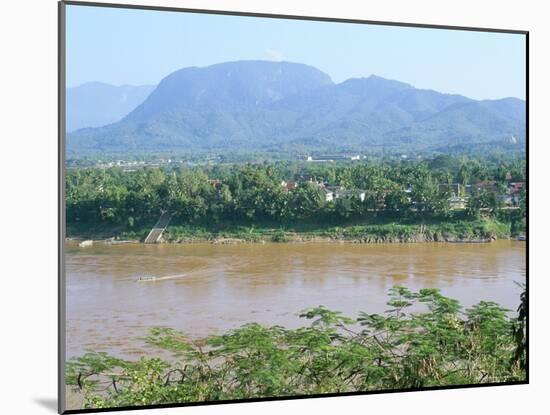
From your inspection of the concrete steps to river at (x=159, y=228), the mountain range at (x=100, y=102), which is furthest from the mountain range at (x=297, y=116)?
the concrete steps to river at (x=159, y=228)

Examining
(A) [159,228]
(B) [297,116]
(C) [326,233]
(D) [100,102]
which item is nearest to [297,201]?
(C) [326,233]

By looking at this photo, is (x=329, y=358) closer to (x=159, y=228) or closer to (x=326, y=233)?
(x=326, y=233)

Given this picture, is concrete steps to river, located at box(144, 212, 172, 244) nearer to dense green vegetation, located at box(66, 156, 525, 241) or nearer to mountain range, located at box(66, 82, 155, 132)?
dense green vegetation, located at box(66, 156, 525, 241)

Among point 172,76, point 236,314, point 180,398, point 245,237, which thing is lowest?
point 180,398

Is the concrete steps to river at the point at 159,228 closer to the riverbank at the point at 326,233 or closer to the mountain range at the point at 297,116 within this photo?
the riverbank at the point at 326,233

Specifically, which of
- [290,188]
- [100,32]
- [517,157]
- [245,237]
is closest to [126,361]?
[245,237]

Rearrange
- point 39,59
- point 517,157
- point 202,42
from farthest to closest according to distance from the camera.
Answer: point 517,157
point 202,42
point 39,59

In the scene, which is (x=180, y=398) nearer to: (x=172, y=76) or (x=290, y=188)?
(x=290, y=188)
